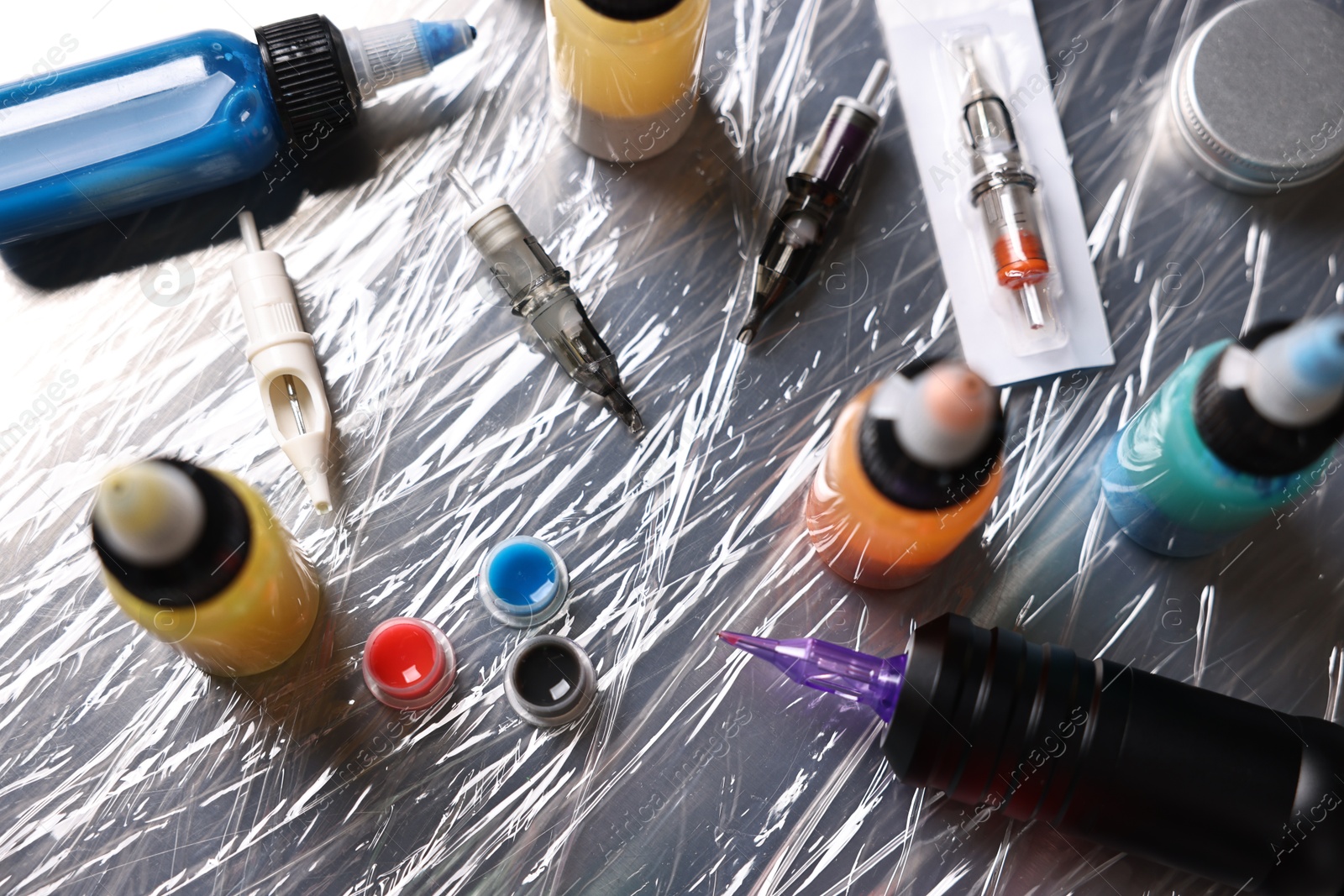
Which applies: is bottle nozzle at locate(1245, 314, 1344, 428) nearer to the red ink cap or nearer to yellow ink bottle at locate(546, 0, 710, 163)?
yellow ink bottle at locate(546, 0, 710, 163)

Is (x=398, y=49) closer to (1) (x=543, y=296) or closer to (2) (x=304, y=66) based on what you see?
(2) (x=304, y=66)

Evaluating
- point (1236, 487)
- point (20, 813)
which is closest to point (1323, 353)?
point (1236, 487)

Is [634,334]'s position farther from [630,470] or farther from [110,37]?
[110,37]

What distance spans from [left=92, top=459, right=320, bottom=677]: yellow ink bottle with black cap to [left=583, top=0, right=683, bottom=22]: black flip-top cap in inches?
13.9

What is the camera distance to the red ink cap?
0.65m

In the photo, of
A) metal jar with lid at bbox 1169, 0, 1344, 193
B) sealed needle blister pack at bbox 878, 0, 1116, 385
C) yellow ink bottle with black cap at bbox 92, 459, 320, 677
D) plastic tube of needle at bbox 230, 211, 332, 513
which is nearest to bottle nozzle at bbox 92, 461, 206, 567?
yellow ink bottle with black cap at bbox 92, 459, 320, 677

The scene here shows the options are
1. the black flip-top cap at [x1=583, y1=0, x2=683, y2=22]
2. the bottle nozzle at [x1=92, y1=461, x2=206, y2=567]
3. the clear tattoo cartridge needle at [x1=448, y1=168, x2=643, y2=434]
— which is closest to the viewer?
the bottle nozzle at [x1=92, y1=461, x2=206, y2=567]

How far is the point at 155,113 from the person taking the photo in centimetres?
66

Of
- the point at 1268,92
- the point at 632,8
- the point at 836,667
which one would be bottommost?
the point at 836,667

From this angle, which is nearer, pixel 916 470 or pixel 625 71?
pixel 916 470

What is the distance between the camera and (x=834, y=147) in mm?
709

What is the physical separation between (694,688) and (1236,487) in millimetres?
365

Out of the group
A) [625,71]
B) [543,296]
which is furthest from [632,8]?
[543,296]

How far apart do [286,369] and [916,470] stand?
429mm
